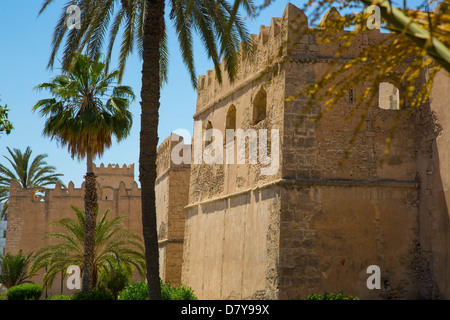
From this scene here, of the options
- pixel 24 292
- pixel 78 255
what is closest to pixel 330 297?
pixel 78 255

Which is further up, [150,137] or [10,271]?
[150,137]

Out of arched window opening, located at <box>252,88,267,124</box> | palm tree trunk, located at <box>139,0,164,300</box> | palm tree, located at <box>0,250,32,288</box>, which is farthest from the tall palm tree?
palm tree, located at <box>0,250,32,288</box>

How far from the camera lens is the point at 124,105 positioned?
18.2 m

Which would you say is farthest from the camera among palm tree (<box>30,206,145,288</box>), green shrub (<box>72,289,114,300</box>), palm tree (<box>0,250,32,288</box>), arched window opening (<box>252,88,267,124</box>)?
palm tree (<box>0,250,32,288</box>)

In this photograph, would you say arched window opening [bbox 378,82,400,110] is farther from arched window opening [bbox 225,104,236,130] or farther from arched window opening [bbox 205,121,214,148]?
arched window opening [bbox 205,121,214,148]

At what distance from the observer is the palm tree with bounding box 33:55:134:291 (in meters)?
17.6

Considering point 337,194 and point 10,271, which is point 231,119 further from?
point 10,271

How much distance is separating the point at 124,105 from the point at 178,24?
277 inches

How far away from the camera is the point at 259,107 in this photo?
1467 cm

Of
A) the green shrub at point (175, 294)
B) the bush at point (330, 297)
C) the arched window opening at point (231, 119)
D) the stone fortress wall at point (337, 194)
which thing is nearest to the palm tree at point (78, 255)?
the green shrub at point (175, 294)

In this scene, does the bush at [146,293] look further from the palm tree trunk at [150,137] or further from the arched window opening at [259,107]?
the arched window opening at [259,107]

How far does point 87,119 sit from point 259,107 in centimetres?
551
